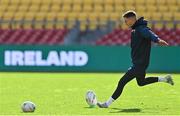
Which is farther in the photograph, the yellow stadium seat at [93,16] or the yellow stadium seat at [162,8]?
the yellow stadium seat at [162,8]

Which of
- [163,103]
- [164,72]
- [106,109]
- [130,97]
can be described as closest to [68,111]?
[106,109]

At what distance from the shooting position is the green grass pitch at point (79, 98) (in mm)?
10688

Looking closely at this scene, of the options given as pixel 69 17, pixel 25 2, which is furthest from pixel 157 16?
pixel 25 2

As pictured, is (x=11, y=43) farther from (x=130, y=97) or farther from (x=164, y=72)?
(x=130, y=97)

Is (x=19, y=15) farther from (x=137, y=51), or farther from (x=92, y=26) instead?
(x=137, y=51)

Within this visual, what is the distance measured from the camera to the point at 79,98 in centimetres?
1324

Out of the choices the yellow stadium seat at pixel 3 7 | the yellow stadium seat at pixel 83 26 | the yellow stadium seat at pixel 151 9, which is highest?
the yellow stadium seat at pixel 3 7

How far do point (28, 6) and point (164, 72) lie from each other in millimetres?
8679

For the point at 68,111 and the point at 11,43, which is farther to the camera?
the point at 11,43

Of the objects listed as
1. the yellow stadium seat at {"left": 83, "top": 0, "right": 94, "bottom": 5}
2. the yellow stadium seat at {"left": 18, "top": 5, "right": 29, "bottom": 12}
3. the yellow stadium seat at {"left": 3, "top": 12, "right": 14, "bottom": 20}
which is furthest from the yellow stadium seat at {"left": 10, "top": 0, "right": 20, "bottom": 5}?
the yellow stadium seat at {"left": 83, "top": 0, "right": 94, "bottom": 5}

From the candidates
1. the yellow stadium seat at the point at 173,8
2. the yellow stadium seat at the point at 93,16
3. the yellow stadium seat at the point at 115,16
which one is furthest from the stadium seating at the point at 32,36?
the yellow stadium seat at the point at 173,8

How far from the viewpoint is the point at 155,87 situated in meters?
16.7

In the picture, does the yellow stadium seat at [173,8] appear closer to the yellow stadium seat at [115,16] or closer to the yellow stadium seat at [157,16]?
the yellow stadium seat at [157,16]

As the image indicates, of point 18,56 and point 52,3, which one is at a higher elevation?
point 52,3
